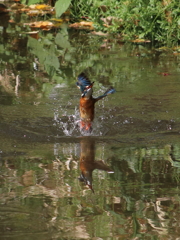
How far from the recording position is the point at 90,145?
3.76 metres

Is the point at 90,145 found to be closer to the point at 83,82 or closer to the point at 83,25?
the point at 83,82

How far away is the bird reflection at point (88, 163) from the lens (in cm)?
307

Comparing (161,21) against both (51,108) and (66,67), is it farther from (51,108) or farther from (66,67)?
(51,108)

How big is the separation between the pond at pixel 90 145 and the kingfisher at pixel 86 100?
10 cm

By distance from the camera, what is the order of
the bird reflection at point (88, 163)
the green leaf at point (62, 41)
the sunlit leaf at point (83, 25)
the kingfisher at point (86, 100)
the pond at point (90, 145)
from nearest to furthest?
the pond at point (90, 145), the bird reflection at point (88, 163), the kingfisher at point (86, 100), the green leaf at point (62, 41), the sunlit leaf at point (83, 25)

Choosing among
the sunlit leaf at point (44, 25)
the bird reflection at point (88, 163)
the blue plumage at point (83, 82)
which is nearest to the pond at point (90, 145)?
the bird reflection at point (88, 163)

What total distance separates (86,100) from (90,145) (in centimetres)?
32

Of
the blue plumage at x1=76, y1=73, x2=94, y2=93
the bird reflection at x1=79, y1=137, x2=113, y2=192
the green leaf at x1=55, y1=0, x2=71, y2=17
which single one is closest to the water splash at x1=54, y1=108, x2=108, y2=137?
the bird reflection at x1=79, y1=137, x2=113, y2=192

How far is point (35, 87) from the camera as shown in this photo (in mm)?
5180

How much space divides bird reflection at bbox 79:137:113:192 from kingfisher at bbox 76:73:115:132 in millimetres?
178

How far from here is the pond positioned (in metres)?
2.55

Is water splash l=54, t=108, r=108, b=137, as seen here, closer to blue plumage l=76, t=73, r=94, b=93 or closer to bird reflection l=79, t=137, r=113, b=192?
bird reflection l=79, t=137, r=113, b=192

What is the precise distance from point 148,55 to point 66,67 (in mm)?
1147

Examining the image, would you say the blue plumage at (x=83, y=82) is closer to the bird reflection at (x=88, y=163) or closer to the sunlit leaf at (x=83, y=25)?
the bird reflection at (x=88, y=163)
